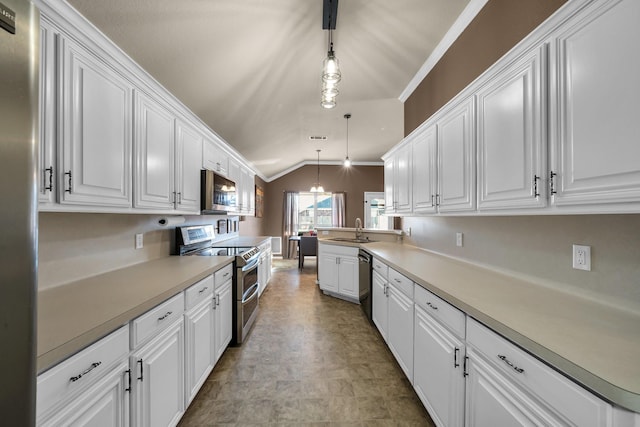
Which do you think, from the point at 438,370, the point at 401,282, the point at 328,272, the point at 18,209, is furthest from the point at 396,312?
the point at 18,209

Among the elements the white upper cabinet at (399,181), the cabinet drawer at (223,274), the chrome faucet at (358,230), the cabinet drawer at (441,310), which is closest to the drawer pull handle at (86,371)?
the cabinet drawer at (223,274)

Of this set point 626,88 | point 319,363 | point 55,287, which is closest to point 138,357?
point 55,287

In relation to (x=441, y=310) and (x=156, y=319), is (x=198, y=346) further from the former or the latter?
(x=441, y=310)

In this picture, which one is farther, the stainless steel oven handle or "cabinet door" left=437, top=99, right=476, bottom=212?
the stainless steel oven handle

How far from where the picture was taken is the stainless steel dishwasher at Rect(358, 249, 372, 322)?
3.05m

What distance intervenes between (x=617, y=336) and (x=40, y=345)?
1824 millimetres

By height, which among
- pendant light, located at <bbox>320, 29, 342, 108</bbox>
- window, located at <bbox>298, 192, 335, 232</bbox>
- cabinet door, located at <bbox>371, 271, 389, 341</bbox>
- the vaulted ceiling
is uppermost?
the vaulted ceiling

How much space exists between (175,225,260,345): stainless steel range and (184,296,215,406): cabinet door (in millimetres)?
476

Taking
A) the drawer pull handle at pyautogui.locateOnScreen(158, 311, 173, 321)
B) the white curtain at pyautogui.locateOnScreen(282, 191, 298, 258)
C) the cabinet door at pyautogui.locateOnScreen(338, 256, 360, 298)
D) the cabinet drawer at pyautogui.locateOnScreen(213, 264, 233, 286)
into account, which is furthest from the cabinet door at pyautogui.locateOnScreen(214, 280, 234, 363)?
the white curtain at pyautogui.locateOnScreen(282, 191, 298, 258)

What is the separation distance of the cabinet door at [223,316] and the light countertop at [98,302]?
35 centimetres

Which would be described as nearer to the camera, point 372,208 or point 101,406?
point 101,406

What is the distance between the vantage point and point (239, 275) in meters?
2.48

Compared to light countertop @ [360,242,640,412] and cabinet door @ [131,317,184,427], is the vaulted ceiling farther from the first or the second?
light countertop @ [360,242,640,412]

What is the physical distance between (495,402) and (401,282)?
1037mm
